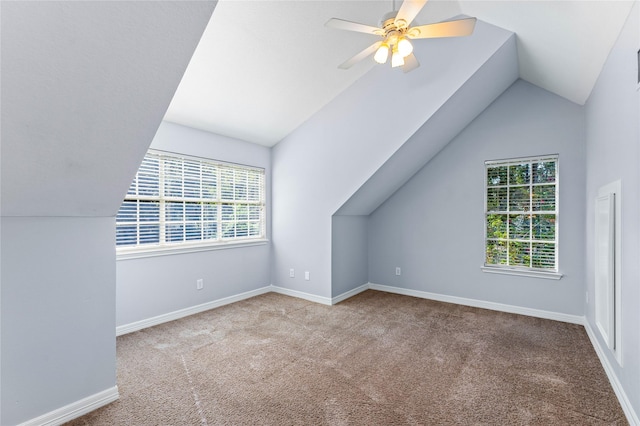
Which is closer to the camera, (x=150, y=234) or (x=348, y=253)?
(x=150, y=234)

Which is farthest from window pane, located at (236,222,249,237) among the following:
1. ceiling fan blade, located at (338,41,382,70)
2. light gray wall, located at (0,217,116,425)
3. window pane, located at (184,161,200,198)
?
ceiling fan blade, located at (338,41,382,70)

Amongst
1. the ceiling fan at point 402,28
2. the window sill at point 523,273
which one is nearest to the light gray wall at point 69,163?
the ceiling fan at point 402,28

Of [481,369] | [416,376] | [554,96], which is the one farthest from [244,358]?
[554,96]

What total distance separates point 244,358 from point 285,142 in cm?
316

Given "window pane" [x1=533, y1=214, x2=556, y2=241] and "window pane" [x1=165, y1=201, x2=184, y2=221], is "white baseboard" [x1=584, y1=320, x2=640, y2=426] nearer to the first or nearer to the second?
"window pane" [x1=533, y1=214, x2=556, y2=241]

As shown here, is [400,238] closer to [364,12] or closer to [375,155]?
[375,155]

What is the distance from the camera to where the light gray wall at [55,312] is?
173 cm

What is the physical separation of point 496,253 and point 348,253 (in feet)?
6.69

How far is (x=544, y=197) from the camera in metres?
3.72

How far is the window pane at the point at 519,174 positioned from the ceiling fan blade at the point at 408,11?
2.80 m

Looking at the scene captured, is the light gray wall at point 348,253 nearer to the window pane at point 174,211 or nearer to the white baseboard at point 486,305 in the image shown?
the white baseboard at point 486,305

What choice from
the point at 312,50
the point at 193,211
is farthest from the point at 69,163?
the point at 312,50

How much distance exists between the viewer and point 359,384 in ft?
7.47

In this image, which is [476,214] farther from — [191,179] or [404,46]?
[191,179]
